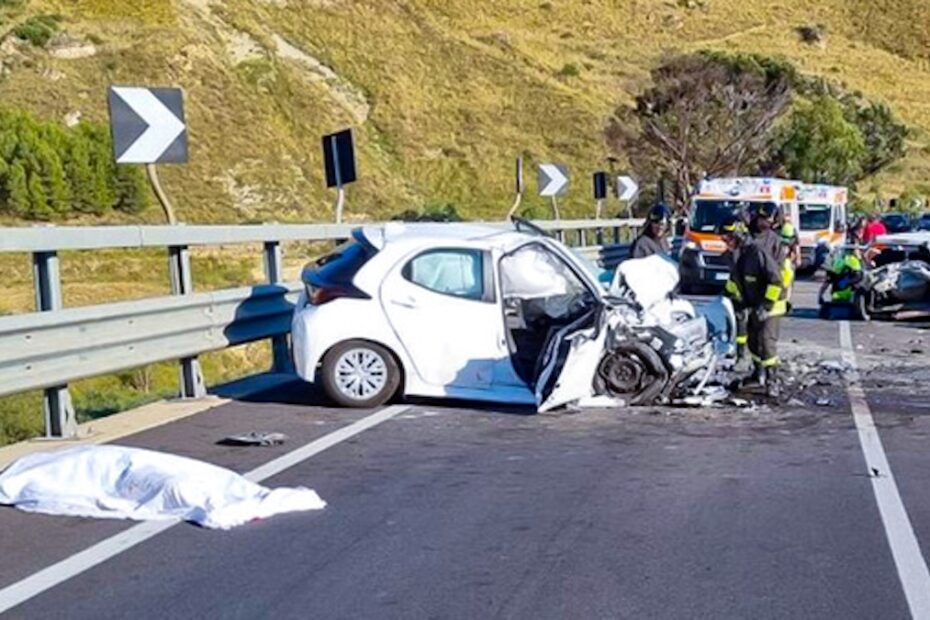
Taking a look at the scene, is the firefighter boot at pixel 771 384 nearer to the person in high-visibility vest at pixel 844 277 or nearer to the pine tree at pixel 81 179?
the person in high-visibility vest at pixel 844 277

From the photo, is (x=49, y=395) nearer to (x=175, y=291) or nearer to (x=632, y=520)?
(x=175, y=291)

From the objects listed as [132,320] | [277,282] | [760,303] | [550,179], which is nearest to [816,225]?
[550,179]

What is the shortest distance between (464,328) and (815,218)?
2449 cm

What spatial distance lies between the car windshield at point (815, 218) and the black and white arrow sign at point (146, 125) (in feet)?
80.2

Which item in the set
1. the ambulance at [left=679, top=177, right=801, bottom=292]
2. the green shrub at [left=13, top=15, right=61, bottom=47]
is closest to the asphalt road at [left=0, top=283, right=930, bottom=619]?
the ambulance at [left=679, top=177, right=801, bottom=292]

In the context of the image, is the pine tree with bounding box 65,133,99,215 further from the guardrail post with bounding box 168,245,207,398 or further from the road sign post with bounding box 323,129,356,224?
the guardrail post with bounding box 168,245,207,398

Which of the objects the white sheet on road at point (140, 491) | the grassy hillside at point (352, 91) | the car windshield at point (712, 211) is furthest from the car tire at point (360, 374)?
the grassy hillside at point (352, 91)

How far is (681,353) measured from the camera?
11680 mm

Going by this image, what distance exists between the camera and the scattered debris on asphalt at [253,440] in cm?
969

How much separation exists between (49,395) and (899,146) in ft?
216

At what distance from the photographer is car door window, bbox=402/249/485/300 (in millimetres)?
11422

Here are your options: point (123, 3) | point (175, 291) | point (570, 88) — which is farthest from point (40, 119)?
point (175, 291)

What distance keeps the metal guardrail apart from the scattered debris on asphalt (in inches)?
41.4

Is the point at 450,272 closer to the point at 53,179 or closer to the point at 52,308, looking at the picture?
the point at 52,308
